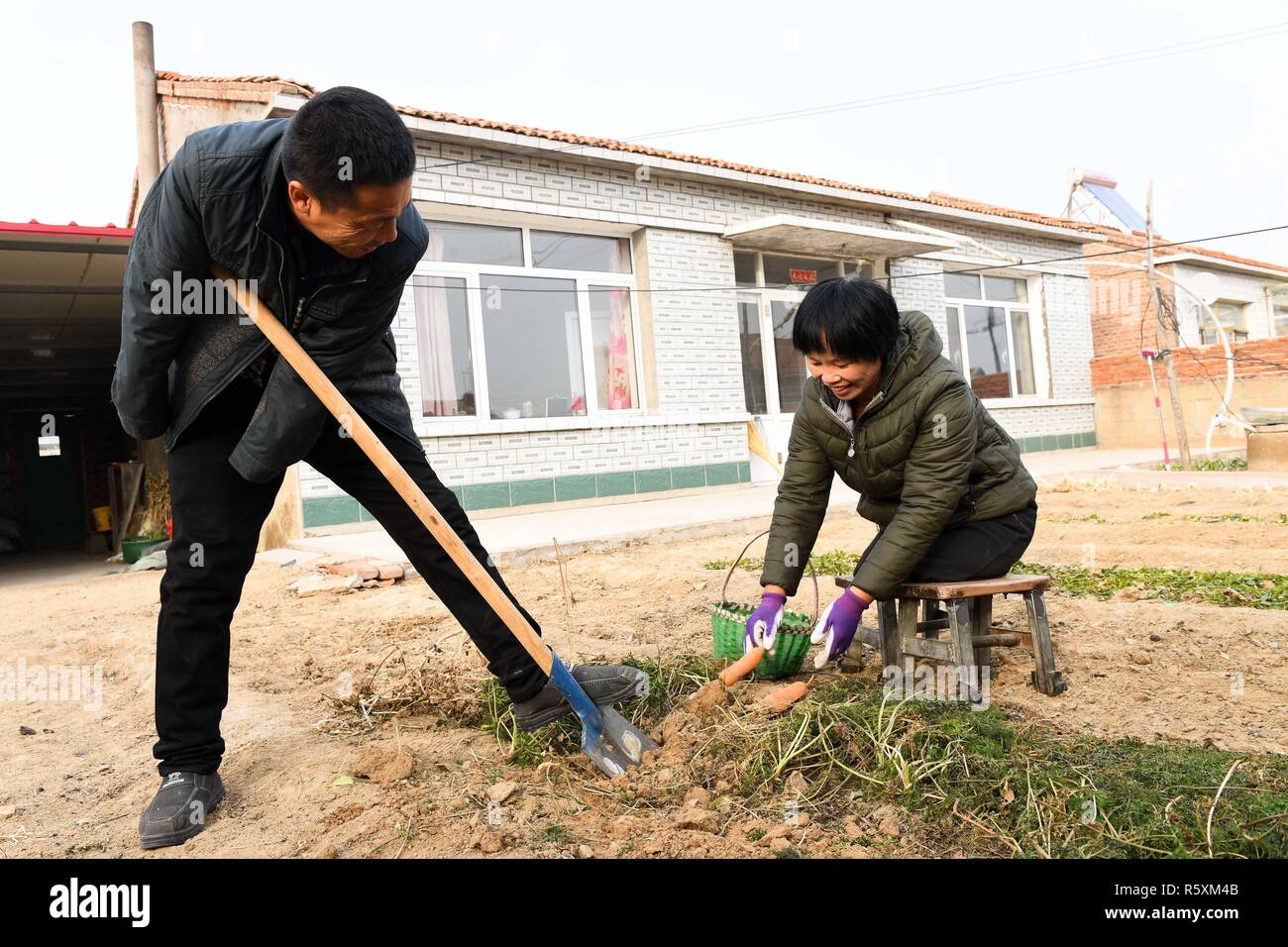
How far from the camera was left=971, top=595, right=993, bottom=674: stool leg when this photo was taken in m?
2.98

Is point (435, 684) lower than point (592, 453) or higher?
lower

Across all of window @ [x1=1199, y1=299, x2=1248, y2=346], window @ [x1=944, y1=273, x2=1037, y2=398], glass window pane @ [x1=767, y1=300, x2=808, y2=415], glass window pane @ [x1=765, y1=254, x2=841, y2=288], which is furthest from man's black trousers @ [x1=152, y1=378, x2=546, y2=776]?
window @ [x1=1199, y1=299, x2=1248, y2=346]

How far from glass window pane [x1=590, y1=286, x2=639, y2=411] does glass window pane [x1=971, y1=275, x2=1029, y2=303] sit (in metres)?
6.71

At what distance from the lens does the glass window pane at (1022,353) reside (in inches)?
574

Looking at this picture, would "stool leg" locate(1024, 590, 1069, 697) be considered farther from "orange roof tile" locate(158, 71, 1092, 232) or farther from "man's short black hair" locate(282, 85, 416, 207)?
"orange roof tile" locate(158, 71, 1092, 232)

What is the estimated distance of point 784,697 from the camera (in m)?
2.54

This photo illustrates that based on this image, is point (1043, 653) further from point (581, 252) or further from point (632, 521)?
point (581, 252)

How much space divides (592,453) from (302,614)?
483cm

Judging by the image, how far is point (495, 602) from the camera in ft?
7.31

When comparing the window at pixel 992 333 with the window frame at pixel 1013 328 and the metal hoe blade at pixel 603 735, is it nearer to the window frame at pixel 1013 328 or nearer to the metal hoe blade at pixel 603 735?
the window frame at pixel 1013 328

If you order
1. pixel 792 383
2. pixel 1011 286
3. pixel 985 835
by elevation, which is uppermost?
pixel 1011 286

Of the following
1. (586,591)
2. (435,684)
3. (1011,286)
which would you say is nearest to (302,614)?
(586,591)

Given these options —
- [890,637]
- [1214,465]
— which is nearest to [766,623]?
[890,637]

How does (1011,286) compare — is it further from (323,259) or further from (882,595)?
(323,259)
